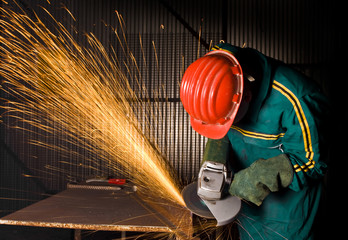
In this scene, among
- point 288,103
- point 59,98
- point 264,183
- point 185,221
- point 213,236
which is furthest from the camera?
point 59,98

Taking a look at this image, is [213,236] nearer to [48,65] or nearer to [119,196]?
[119,196]

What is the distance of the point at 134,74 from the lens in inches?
130

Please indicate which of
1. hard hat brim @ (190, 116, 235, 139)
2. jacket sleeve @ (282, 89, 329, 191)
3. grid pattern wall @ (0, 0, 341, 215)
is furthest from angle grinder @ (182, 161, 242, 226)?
grid pattern wall @ (0, 0, 341, 215)

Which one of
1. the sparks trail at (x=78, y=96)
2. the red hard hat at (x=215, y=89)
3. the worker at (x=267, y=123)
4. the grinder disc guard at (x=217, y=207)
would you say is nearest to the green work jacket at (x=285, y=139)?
the worker at (x=267, y=123)

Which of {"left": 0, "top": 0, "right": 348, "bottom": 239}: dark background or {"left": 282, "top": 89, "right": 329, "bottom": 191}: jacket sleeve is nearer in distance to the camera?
{"left": 282, "top": 89, "right": 329, "bottom": 191}: jacket sleeve

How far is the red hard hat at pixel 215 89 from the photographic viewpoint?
4.46 feet

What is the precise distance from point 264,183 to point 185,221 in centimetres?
73

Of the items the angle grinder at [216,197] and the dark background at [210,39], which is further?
the dark background at [210,39]

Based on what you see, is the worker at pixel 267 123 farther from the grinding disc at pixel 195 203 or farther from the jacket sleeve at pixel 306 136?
the grinding disc at pixel 195 203

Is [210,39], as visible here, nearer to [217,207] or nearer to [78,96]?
[78,96]

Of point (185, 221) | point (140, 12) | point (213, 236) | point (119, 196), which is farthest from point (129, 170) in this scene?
point (140, 12)

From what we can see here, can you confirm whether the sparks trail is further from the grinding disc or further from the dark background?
the grinding disc

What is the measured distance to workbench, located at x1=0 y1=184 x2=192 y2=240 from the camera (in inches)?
67.7

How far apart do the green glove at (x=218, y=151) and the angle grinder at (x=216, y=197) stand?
8.8 inches
